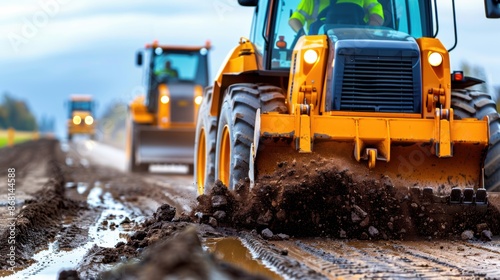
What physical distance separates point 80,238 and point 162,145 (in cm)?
1216

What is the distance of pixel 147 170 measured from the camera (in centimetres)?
2250

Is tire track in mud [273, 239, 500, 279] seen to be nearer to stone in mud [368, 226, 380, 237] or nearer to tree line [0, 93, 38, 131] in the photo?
stone in mud [368, 226, 380, 237]

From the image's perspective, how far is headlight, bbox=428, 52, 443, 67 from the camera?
28.9 ft

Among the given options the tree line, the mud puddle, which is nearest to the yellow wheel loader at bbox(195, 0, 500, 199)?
the mud puddle

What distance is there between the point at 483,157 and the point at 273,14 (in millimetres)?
2758

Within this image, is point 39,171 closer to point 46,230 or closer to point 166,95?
point 166,95

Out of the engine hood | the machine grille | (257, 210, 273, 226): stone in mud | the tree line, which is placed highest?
the engine hood

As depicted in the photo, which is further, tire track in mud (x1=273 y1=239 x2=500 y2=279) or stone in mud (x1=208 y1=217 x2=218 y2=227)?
stone in mud (x1=208 y1=217 x2=218 y2=227)

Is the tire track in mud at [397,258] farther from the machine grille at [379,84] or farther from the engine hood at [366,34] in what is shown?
the engine hood at [366,34]

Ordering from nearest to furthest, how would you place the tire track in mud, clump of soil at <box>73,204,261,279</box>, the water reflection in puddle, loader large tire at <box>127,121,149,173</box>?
clump of soil at <box>73,204,261,279</box>
the tire track in mud
the water reflection in puddle
loader large tire at <box>127,121,149,173</box>

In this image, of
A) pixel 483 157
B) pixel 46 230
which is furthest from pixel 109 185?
pixel 483 157

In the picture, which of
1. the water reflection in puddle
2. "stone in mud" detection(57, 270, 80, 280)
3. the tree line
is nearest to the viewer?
"stone in mud" detection(57, 270, 80, 280)

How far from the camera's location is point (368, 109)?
871 centimetres

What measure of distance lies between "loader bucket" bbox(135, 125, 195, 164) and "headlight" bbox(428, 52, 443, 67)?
12.5 metres
